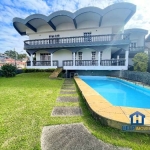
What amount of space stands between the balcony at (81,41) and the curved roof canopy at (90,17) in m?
2.53

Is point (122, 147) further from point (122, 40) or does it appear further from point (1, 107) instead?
point (122, 40)

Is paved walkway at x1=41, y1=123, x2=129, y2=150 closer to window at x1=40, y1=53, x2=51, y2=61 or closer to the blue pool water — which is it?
the blue pool water

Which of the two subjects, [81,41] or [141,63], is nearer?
[141,63]

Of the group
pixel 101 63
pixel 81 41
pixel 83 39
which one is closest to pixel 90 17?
pixel 83 39

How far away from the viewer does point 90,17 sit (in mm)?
16609

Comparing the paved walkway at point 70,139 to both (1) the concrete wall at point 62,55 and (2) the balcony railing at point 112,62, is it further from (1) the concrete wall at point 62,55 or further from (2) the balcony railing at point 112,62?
(1) the concrete wall at point 62,55

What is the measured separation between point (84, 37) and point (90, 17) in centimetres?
311

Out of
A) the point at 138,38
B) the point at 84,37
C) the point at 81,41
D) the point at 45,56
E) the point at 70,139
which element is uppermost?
the point at 138,38

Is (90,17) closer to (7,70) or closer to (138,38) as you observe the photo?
(138,38)

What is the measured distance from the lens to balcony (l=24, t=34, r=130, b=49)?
14727 millimetres

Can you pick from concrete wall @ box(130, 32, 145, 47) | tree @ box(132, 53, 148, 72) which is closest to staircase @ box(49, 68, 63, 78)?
tree @ box(132, 53, 148, 72)

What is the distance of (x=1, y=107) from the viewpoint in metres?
4.39

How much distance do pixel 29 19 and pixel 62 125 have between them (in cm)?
1796

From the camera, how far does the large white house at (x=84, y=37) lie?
48.4 ft
